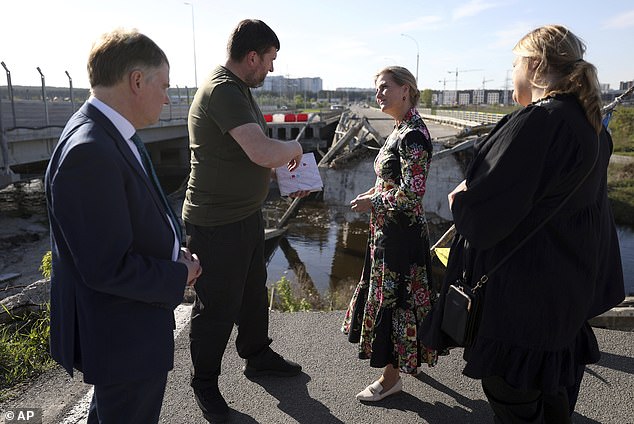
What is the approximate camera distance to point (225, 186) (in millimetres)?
2914

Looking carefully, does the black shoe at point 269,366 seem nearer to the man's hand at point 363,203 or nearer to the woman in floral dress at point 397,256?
the woman in floral dress at point 397,256

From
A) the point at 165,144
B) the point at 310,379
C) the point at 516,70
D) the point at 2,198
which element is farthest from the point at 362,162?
the point at 165,144

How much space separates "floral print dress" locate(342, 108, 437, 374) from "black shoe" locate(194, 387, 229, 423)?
3.16ft

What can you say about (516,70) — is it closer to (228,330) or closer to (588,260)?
(588,260)

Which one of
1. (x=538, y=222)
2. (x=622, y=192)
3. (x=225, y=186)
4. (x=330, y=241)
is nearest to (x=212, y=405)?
(x=225, y=186)

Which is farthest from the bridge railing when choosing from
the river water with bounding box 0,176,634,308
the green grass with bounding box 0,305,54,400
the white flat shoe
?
the green grass with bounding box 0,305,54,400

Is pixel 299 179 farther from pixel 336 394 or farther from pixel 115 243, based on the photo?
pixel 115 243

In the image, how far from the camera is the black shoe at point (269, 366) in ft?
11.4

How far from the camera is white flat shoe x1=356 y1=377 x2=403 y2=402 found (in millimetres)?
3211

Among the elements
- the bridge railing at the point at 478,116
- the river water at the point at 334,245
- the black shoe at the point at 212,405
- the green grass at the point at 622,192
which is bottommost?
the river water at the point at 334,245

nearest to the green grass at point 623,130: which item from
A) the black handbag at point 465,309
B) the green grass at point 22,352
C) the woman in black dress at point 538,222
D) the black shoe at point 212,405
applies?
the woman in black dress at point 538,222

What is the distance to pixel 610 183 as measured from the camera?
22891 millimetres

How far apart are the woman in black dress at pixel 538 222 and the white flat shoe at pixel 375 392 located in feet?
3.57

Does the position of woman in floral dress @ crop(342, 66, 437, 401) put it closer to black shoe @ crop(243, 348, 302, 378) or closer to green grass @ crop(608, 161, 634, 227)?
black shoe @ crop(243, 348, 302, 378)
